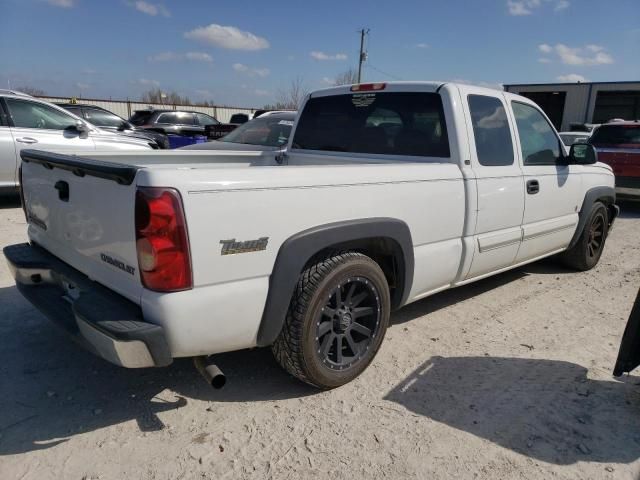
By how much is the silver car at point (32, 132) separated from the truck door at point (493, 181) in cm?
551

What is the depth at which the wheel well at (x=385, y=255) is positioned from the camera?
2881mm

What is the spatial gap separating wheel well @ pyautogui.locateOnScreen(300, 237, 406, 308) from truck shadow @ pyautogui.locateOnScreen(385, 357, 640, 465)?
22.5 inches

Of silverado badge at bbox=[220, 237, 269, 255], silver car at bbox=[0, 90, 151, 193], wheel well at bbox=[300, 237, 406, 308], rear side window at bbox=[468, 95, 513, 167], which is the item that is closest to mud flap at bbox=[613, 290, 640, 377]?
wheel well at bbox=[300, 237, 406, 308]

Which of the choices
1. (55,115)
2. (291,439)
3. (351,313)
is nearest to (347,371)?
(351,313)

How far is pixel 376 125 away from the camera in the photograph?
13.2ft

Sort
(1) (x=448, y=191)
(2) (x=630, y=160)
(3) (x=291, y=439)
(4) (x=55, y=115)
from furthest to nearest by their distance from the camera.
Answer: (2) (x=630, y=160) < (4) (x=55, y=115) < (1) (x=448, y=191) < (3) (x=291, y=439)

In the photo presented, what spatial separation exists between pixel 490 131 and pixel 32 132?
6.82 m

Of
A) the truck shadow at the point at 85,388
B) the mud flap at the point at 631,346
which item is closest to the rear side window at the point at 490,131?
the mud flap at the point at 631,346

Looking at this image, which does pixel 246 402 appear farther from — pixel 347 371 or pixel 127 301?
pixel 127 301

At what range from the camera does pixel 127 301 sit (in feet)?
7.93

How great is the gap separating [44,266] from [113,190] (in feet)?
3.27

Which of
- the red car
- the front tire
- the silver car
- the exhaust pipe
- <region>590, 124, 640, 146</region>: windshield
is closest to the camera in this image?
the exhaust pipe

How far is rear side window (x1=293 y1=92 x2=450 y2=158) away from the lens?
3.71 meters

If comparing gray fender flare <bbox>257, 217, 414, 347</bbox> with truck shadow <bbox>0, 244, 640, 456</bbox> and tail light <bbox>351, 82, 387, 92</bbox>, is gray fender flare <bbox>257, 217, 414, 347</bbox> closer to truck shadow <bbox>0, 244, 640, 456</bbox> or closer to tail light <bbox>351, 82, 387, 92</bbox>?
truck shadow <bbox>0, 244, 640, 456</bbox>
